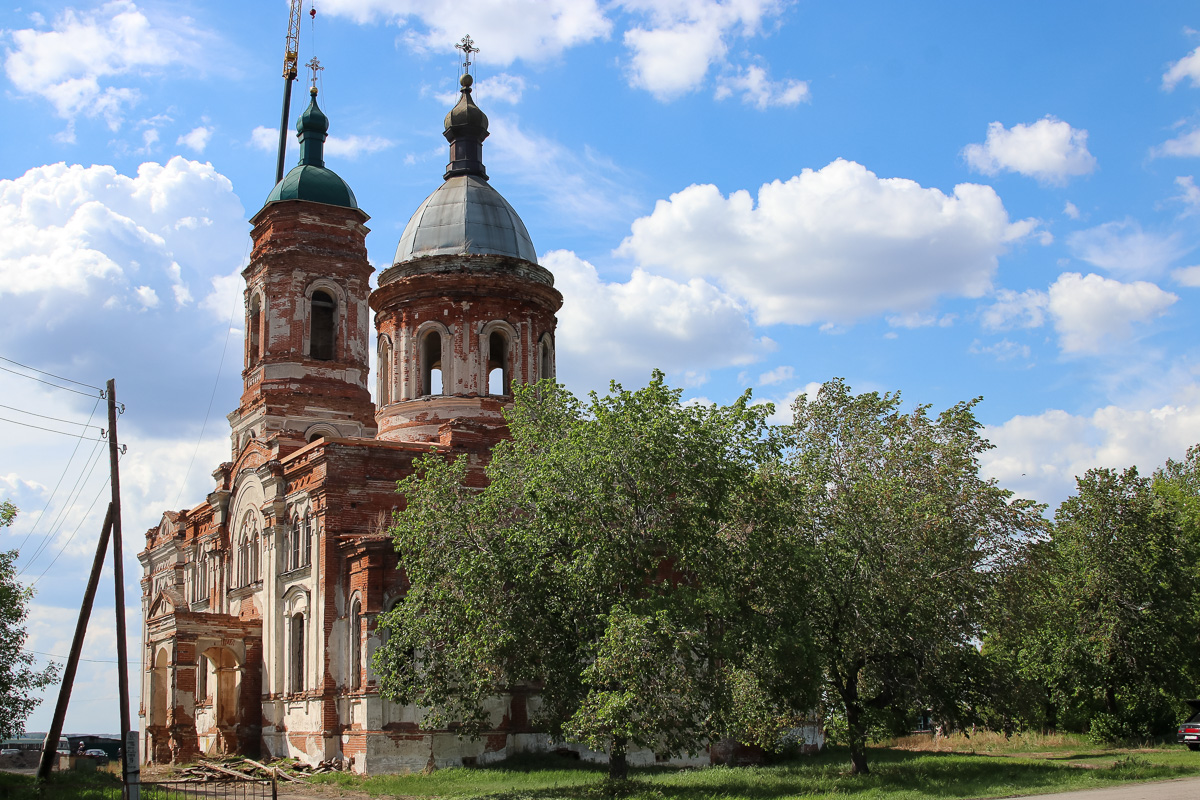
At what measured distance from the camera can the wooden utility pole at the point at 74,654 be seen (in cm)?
2067

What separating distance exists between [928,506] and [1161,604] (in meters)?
12.9

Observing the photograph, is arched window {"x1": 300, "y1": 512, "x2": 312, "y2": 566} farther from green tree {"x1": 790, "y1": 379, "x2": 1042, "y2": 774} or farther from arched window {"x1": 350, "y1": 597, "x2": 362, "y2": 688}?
green tree {"x1": 790, "y1": 379, "x2": 1042, "y2": 774}

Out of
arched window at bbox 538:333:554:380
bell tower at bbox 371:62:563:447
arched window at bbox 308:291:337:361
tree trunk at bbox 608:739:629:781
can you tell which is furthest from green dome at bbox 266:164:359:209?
tree trunk at bbox 608:739:629:781

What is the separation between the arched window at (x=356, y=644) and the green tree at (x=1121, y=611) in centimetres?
1831

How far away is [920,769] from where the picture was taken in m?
23.4

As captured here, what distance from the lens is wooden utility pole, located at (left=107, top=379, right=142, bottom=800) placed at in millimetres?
18312

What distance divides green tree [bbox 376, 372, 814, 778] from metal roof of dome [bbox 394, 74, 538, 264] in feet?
40.3

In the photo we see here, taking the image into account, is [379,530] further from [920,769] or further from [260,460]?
[920,769]

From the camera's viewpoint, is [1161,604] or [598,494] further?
[1161,604]

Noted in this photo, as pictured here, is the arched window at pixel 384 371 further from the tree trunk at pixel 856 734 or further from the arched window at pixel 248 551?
the tree trunk at pixel 856 734

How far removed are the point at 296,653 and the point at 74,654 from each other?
26.0 ft

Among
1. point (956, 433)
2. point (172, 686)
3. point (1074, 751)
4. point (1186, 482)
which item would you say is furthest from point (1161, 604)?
point (172, 686)

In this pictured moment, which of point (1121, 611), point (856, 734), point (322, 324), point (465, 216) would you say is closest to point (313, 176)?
point (322, 324)

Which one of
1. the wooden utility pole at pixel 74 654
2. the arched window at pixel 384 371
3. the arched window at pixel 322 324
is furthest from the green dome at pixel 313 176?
the wooden utility pole at pixel 74 654
